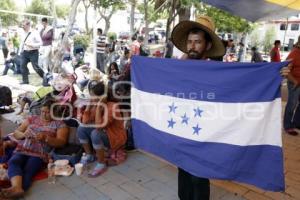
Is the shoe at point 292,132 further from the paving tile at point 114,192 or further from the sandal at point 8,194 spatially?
the sandal at point 8,194

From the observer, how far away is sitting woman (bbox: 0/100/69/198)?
133 inches

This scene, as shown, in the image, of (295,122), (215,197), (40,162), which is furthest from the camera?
(295,122)

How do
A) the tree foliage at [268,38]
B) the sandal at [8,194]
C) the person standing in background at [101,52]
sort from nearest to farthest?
the sandal at [8,194] → the person standing in background at [101,52] → the tree foliage at [268,38]

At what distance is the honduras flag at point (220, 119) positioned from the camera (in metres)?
2.22

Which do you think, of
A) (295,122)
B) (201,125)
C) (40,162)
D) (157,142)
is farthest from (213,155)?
(295,122)

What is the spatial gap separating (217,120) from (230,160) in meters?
0.32

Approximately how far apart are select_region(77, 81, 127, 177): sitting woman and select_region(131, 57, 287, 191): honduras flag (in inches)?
45.8

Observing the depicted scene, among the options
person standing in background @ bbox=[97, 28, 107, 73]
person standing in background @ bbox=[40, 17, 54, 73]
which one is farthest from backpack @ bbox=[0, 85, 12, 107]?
person standing in background @ bbox=[97, 28, 107, 73]

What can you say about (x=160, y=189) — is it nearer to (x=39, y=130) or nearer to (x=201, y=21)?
(x=39, y=130)

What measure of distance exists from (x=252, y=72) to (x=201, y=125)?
0.57 meters

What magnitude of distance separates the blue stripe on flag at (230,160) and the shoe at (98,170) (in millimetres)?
1358

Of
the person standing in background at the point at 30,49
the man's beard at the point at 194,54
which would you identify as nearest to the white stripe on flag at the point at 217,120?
the man's beard at the point at 194,54

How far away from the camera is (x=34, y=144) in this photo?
147 inches

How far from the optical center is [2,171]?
11.2ft
